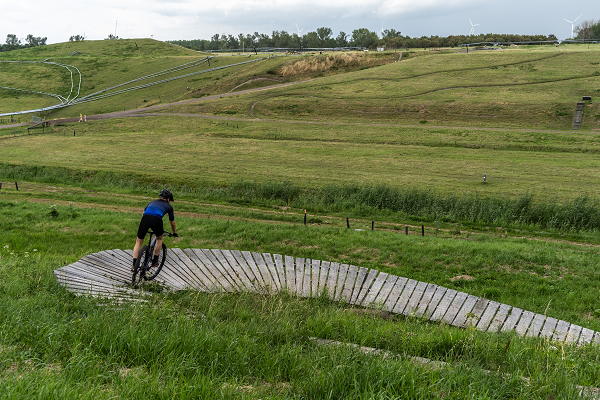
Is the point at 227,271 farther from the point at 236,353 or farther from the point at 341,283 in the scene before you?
the point at 236,353

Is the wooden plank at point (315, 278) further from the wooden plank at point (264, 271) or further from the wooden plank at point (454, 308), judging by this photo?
the wooden plank at point (454, 308)

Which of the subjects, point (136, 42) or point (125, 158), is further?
point (136, 42)

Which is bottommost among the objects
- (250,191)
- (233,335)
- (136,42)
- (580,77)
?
(250,191)

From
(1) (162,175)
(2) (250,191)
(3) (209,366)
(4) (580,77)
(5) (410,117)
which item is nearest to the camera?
(3) (209,366)

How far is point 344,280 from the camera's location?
33.2 ft

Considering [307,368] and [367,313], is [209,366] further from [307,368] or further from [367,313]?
[367,313]

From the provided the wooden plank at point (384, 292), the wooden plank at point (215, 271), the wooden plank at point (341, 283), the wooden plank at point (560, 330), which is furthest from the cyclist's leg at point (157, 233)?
the wooden plank at point (560, 330)

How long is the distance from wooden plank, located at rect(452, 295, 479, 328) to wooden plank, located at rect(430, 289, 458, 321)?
0.29m

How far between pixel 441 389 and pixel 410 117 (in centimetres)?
6164

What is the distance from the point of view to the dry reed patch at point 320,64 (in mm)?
94812

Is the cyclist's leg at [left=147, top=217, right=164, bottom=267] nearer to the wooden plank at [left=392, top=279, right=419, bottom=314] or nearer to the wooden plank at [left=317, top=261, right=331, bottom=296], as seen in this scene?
the wooden plank at [left=317, top=261, right=331, bottom=296]

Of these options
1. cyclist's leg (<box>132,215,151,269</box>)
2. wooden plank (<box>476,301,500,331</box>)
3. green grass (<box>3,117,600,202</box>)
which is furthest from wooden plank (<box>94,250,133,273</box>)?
green grass (<box>3,117,600,202</box>)

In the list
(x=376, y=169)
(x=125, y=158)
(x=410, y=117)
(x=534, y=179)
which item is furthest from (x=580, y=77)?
(x=125, y=158)

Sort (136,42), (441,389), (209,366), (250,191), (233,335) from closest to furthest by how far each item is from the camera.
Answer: (441,389)
(209,366)
(233,335)
(250,191)
(136,42)
